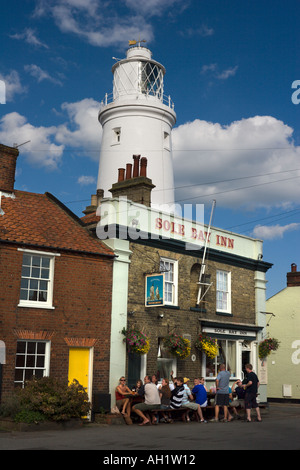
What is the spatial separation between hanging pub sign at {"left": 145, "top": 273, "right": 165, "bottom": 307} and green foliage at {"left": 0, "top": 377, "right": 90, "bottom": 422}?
15.1 ft

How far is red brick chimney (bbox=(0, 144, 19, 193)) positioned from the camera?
18.9m

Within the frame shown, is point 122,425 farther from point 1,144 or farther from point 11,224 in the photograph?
point 1,144

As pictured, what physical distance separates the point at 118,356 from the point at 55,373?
2475 mm

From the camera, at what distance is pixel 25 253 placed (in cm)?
1706

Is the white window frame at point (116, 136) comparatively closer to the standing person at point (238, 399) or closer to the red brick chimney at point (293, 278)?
the red brick chimney at point (293, 278)

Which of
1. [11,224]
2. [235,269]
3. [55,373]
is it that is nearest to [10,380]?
[55,373]

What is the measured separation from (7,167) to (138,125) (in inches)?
481

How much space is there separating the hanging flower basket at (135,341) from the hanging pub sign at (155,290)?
Result: 119cm

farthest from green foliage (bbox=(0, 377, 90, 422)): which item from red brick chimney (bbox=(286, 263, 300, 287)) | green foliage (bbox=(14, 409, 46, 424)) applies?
red brick chimney (bbox=(286, 263, 300, 287))

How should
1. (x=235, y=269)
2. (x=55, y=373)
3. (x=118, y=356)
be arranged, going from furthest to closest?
(x=235, y=269) → (x=118, y=356) → (x=55, y=373)

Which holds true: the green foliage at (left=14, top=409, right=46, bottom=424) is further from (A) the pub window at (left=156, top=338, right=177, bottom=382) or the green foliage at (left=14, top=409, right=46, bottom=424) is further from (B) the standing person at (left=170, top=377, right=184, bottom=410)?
(A) the pub window at (left=156, top=338, right=177, bottom=382)

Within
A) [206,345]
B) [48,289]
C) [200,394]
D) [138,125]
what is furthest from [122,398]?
[138,125]

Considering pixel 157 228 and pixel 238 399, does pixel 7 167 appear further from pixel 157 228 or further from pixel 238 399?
pixel 238 399

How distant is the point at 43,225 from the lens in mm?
18516
